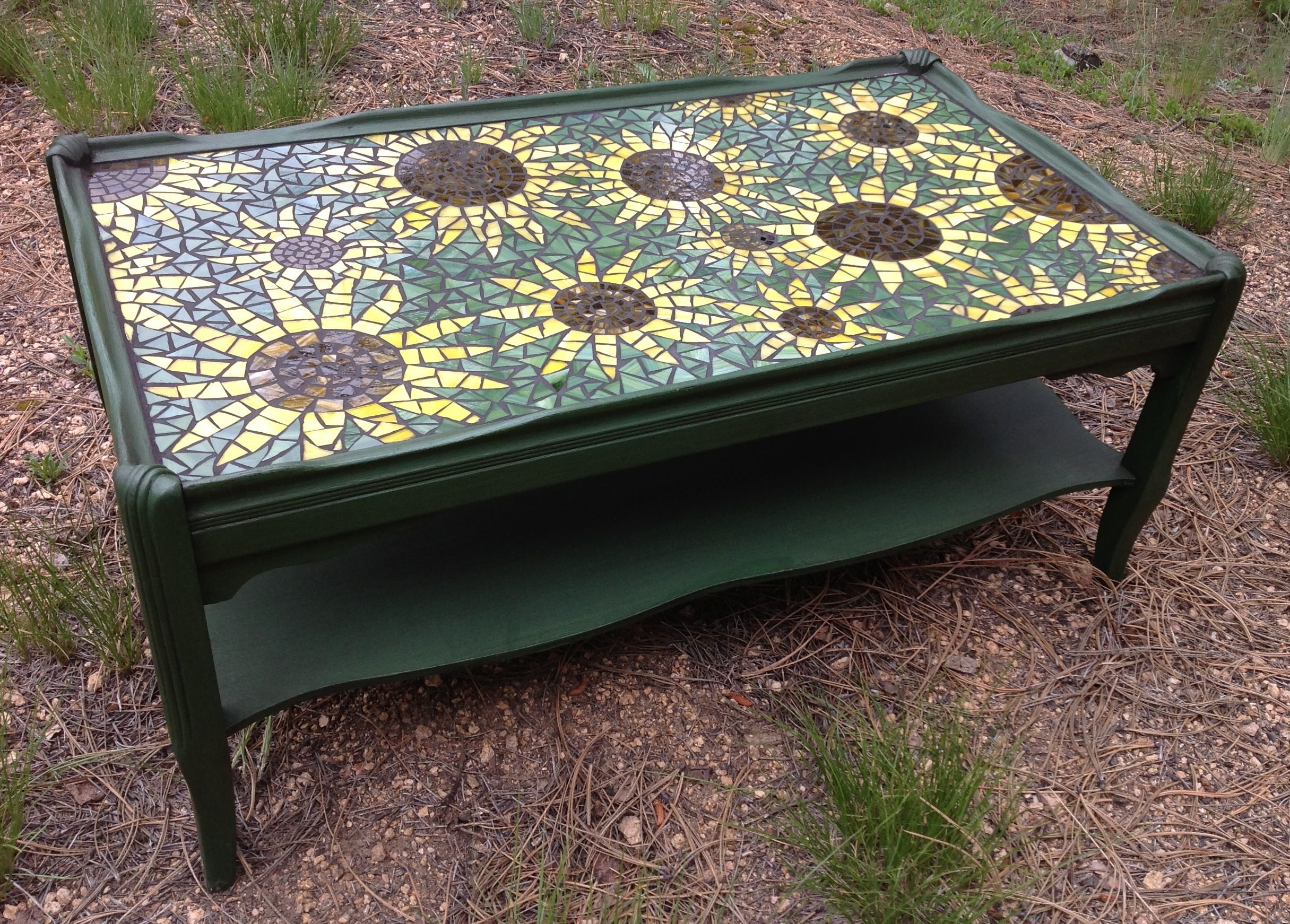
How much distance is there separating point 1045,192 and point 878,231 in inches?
14.9

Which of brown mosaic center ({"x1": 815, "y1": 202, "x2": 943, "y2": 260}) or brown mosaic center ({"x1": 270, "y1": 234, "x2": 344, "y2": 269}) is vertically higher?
brown mosaic center ({"x1": 815, "y1": 202, "x2": 943, "y2": 260})

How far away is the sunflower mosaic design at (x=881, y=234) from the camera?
1862 millimetres

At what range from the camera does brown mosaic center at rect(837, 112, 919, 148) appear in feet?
7.39

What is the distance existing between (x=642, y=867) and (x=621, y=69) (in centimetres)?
251

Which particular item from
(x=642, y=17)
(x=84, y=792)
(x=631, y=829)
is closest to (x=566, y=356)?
(x=631, y=829)

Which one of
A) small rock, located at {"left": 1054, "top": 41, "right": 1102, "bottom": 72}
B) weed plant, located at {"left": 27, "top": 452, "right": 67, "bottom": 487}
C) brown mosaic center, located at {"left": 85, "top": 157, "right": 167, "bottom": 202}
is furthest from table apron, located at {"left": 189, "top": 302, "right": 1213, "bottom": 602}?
small rock, located at {"left": 1054, "top": 41, "right": 1102, "bottom": 72}

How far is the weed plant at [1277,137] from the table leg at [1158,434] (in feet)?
6.11

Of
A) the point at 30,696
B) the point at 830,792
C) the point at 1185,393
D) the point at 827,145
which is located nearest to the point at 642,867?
the point at 830,792

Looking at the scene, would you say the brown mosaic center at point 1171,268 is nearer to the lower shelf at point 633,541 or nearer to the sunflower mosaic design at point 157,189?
the lower shelf at point 633,541

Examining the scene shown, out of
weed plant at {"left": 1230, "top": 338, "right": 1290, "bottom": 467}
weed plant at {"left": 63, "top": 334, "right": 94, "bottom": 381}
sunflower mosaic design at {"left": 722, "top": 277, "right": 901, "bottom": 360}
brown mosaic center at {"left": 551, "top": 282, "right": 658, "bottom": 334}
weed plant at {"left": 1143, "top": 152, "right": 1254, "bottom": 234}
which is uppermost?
sunflower mosaic design at {"left": 722, "top": 277, "right": 901, "bottom": 360}

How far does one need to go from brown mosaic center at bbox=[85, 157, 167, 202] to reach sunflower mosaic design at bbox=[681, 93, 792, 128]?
103 centimetres

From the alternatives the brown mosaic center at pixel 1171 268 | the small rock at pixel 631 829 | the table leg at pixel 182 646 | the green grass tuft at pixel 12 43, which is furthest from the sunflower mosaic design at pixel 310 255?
the green grass tuft at pixel 12 43

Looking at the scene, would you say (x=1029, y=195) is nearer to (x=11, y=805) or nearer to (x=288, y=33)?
(x=11, y=805)

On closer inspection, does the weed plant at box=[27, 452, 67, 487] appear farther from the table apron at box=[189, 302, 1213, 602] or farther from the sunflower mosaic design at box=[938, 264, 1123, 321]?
the sunflower mosaic design at box=[938, 264, 1123, 321]
